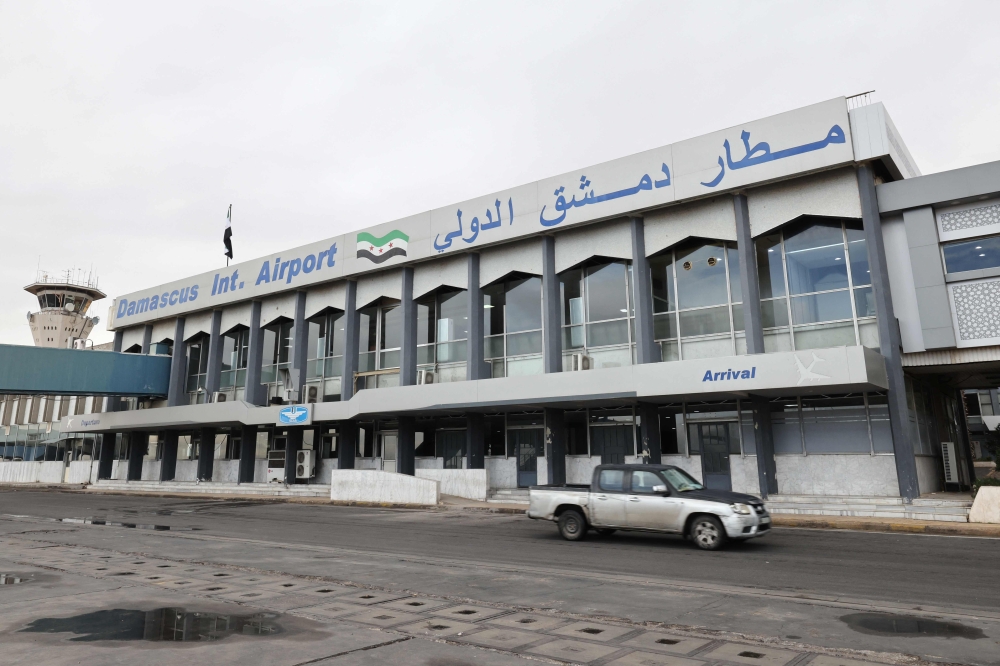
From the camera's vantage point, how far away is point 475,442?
28469mm

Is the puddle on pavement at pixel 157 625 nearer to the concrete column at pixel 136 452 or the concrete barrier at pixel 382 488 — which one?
the concrete barrier at pixel 382 488

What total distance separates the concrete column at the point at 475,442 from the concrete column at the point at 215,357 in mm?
19096

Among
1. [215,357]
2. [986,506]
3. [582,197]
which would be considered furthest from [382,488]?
[986,506]

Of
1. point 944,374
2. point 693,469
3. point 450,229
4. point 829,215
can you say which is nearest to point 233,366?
point 450,229

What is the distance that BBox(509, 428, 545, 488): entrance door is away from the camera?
27547mm

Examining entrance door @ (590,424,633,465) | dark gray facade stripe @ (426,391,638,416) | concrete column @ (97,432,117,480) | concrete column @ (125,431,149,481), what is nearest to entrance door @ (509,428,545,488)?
entrance door @ (590,424,633,465)

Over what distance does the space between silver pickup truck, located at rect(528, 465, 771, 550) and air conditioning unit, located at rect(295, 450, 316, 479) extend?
21.3m

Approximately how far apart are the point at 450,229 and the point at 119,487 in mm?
27923

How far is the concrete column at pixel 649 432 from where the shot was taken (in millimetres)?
23859

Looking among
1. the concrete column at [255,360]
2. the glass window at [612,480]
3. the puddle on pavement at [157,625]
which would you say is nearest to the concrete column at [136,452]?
the concrete column at [255,360]

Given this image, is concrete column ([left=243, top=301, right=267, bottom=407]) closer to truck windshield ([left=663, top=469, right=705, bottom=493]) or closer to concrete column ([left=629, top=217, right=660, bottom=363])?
concrete column ([left=629, top=217, right=660, bottom=363])

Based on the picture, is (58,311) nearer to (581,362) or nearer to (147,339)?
(147,339)

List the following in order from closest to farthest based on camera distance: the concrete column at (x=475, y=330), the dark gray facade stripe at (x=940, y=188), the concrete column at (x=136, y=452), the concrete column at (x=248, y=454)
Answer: the dark gray facade stripe at (x=940, y=188), the concrete column at (x=475, y=330), the concrete column at (x=248, y=454), the concrete column at (x=136, y=452)

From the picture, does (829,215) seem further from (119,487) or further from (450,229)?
(119,487)
